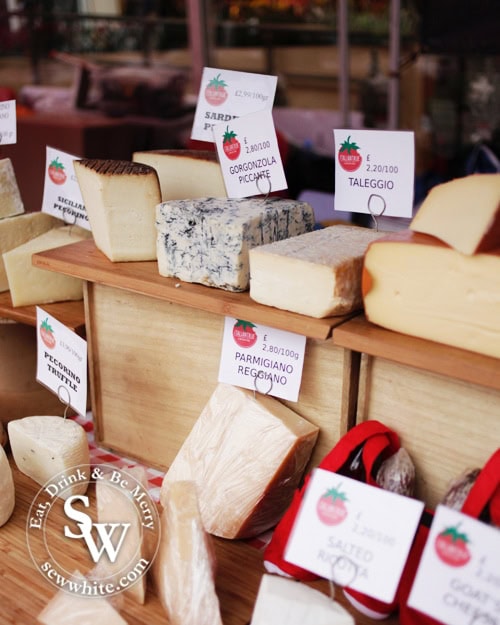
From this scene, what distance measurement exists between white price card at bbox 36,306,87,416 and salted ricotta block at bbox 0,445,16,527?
19cm

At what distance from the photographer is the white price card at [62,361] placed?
4.91ft

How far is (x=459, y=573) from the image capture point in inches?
36.9

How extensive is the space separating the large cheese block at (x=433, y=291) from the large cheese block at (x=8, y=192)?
109cm

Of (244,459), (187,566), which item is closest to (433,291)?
(244,459)

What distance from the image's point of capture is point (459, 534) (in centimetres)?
94

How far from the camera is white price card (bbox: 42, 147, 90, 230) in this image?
5.84 ft

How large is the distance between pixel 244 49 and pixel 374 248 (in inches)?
181

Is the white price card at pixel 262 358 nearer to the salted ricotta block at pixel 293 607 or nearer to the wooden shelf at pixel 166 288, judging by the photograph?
the wooden shelf at pixel 166 288

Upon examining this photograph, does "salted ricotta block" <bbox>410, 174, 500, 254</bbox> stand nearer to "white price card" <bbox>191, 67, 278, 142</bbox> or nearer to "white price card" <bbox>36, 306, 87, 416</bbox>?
"white price card" <bbox>191, 67, 278, 142</bbox>

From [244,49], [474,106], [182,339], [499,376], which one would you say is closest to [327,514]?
[499,376]

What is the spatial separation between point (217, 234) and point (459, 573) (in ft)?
2.23

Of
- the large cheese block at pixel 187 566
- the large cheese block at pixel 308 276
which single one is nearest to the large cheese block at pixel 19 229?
the large cheese block at pixel 308 276

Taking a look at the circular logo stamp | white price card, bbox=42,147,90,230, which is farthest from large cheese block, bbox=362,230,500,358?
white price card, bbox=42,147,90,230

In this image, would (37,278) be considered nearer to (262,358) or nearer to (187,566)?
(262,358)
